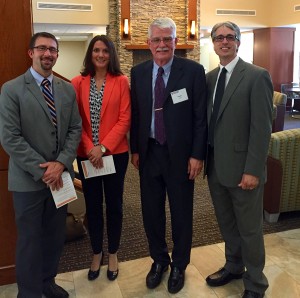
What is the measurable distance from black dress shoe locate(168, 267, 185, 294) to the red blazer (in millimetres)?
905

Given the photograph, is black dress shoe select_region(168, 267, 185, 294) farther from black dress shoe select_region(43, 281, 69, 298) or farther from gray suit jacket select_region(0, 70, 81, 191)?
gray suit jacket select_region(0, 70, 81, 191)

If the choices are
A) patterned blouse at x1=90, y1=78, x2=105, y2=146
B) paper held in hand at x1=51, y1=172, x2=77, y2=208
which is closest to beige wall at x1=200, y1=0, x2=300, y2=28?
patterned blouse at x1=90, y1=78, x2=105, y2=146

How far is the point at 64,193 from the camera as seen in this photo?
1.98 meters

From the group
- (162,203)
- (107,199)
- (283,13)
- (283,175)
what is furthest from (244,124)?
(283,13)

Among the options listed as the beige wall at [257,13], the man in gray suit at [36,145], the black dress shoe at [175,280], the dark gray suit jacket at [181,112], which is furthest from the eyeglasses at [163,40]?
the beige wall at [257,13]

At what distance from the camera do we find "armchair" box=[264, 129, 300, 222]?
10.4 feet

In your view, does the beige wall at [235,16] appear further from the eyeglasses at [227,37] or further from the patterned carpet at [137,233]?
the eyeglasses at [227,37]

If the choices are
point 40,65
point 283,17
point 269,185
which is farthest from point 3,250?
point 283,17

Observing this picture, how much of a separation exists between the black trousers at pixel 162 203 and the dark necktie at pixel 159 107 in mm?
77

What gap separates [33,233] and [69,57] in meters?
14.6

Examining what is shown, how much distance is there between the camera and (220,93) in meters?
2.01

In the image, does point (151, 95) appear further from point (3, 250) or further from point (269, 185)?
point (269, 185)

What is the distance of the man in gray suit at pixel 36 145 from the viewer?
1817 mm

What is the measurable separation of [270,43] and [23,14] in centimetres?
1050
